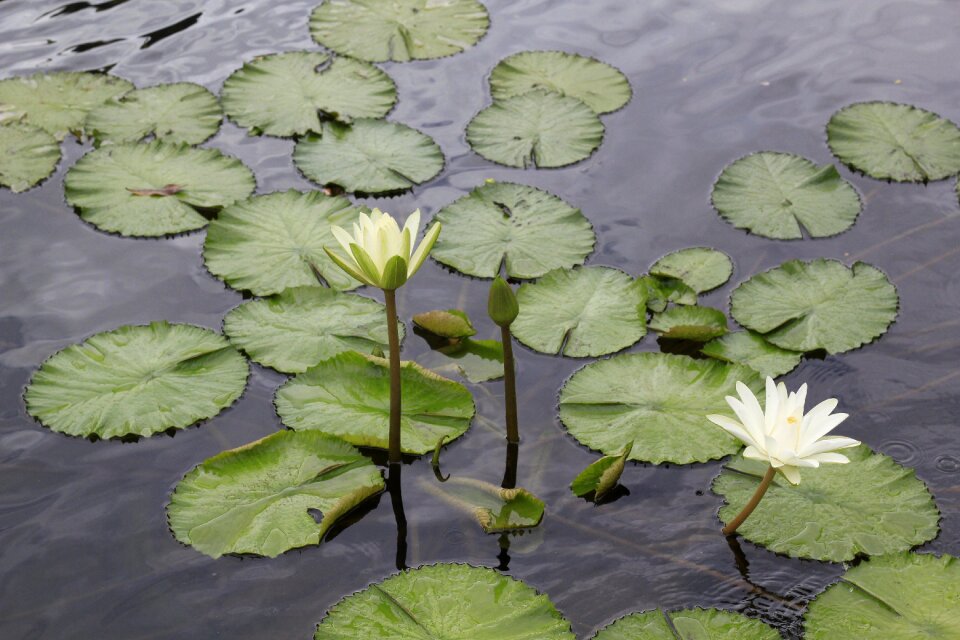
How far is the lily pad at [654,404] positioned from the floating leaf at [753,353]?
15cm

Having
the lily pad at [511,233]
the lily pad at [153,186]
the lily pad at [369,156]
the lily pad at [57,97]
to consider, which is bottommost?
the lily pad at [511,233]

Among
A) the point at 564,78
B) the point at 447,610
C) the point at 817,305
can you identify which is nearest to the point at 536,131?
the point at 564,78

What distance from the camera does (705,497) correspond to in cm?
315

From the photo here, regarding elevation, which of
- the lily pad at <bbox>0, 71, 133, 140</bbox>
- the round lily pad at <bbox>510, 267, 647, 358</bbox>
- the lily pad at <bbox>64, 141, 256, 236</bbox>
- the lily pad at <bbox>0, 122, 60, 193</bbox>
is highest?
the lily pad at <bbox>0, 71, 133, 140</bbox>

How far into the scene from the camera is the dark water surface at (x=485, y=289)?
9.39 feet

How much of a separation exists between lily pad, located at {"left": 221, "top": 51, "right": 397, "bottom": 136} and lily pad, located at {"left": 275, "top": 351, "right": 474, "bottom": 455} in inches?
69.4

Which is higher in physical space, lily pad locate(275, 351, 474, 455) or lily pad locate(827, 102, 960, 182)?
lily pad locate(275, 351, 474, 455)

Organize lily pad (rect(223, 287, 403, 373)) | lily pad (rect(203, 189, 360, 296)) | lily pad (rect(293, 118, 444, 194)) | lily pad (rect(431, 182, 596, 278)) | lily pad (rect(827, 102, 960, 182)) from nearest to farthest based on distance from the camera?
lily pad (rect(223, 287, 403, 373)), lily pad (rect(203, 189, 360, 296)), lily pad (rect(431, 182, 596, 278)), lily pad (rect(293, 118, 444, 194)), lily pad (rect(827, 102, 960, 182))

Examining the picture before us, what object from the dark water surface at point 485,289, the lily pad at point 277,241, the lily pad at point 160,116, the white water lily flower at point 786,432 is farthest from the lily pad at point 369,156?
the white water lily flower at point 786,432

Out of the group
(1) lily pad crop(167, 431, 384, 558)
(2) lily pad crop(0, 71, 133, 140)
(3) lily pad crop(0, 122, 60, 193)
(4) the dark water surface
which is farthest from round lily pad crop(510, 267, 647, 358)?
(2) lily pad crop(0, 71, 133, 140)

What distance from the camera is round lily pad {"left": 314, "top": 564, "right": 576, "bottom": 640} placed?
260 centimetres

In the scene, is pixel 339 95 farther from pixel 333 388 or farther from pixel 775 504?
pixel 775 504

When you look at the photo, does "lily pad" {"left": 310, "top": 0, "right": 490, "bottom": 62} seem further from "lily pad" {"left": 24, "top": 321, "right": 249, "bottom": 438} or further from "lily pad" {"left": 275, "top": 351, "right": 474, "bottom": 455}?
"lily pad" {"left": 275, "top": 351, "right": 474, "bottom": 455}

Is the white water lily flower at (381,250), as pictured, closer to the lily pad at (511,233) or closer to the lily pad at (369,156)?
the lily pad at (511,233)
